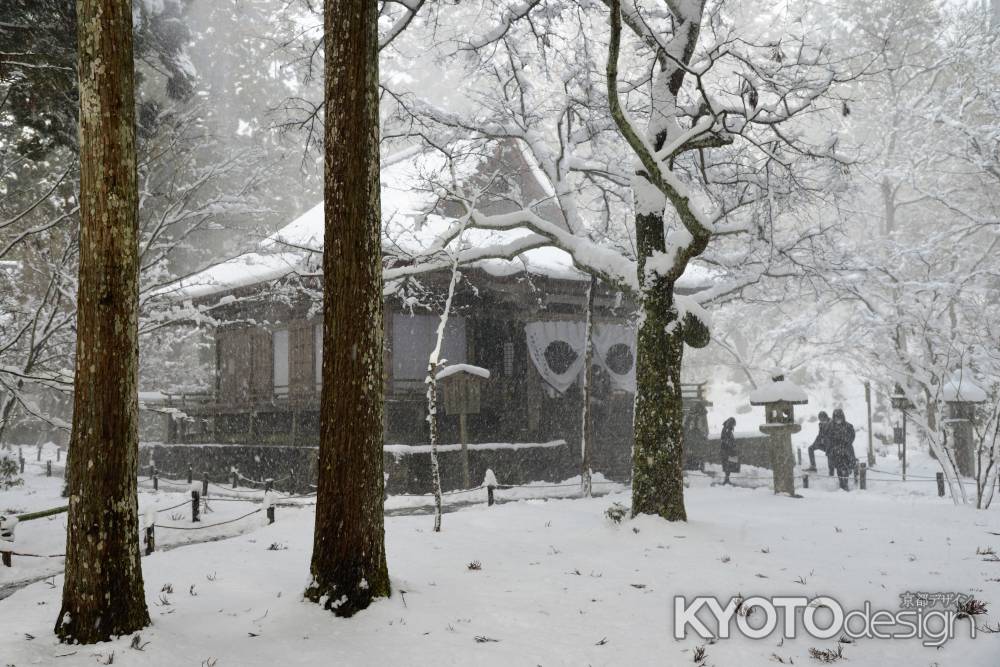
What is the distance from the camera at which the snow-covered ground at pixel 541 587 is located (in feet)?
15.9

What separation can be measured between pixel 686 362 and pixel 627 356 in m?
17.9

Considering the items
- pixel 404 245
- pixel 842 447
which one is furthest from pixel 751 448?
pixel 404 245

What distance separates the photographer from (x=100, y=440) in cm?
485

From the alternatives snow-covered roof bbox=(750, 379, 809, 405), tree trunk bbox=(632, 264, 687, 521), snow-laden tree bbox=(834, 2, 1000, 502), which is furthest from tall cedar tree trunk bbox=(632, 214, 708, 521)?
snow-covered roof bbox=(750, 379, 809, 405)

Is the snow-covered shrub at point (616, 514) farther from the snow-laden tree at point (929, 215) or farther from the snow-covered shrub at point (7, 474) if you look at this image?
the snow-covered shrub at point (7, 474)

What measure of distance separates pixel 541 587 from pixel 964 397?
1439 centimetres

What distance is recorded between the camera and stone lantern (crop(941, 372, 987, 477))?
643 inches

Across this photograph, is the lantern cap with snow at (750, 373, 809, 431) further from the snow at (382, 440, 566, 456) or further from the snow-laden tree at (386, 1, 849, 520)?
the snow at (382, 440, 566, 456)

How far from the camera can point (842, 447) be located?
17172mm

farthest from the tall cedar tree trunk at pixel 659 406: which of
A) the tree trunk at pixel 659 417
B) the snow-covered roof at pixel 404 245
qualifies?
the snow-covered roof at pixel 404 245

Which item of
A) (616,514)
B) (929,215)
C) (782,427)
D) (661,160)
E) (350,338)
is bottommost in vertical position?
(616,514)

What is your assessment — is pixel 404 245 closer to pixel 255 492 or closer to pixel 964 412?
pixel 255 492
